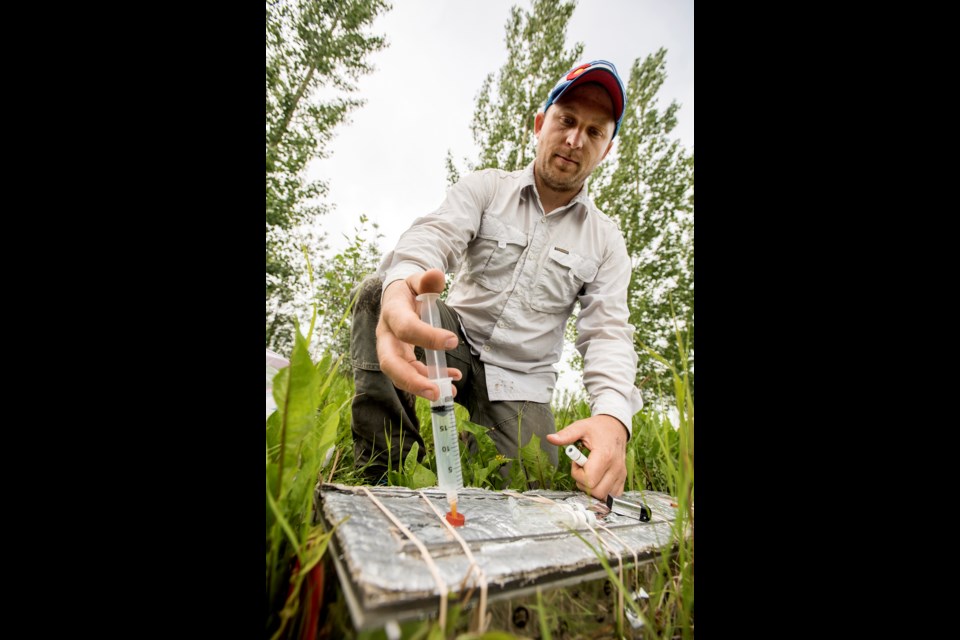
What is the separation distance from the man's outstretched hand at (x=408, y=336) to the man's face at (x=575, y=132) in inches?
58.0

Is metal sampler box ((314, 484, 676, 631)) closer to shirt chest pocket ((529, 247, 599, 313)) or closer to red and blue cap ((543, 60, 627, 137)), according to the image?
shirt chest pocket ((529, 247, 599, 313))

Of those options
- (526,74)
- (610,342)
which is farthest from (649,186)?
(610,342)

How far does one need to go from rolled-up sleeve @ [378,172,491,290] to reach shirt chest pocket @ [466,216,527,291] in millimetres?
85

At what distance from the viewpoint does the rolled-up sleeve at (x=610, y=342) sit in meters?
1.63

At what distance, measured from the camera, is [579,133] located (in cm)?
219

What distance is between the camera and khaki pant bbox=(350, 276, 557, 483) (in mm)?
1719

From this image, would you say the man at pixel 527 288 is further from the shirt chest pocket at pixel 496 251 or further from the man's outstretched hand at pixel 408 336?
the man's outstretched hand at pixel 408 336

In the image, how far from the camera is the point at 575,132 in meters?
2.18

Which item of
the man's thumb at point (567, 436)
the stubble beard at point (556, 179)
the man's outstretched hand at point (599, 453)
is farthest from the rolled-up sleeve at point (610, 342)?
the stubble beard at point (556, 179)
